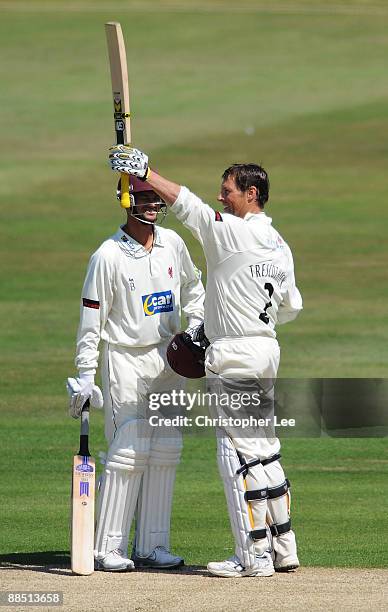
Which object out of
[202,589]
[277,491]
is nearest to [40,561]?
[202,589]

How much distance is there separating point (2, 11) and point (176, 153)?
16.5 meters

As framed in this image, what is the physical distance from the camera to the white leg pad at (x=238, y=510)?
24.3 feet

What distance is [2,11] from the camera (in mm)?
42594

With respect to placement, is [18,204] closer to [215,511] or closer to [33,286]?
[33,286]

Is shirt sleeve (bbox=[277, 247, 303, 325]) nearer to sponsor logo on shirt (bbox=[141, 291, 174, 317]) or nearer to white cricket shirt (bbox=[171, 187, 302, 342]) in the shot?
white cricket shirt (bbox=[171, 187, 302, 342])

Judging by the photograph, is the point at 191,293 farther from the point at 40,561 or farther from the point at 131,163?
the point at 40,561

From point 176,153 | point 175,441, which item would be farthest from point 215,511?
point 176,153

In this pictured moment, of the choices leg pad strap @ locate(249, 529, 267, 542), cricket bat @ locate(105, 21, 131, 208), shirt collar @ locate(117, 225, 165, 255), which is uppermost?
cricket bat @ locate(105, 21, 131, 208)

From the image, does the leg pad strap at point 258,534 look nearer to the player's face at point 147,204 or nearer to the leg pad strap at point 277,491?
the leg pad strap at point 277,491

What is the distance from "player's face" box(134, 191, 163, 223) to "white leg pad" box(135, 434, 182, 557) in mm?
1321

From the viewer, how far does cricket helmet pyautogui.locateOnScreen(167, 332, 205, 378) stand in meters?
7.71

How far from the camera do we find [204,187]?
25.6m

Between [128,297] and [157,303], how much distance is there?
0.67 ft

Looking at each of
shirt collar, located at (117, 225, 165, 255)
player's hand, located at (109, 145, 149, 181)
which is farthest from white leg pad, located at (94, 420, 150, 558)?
player's hand, located at (109, 145, 149, 181)
